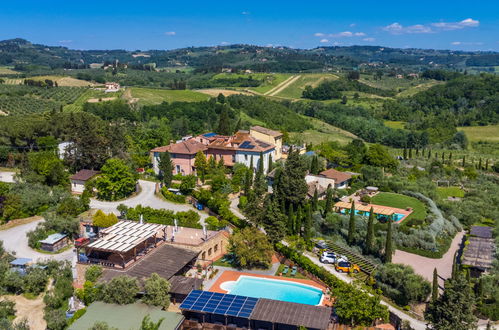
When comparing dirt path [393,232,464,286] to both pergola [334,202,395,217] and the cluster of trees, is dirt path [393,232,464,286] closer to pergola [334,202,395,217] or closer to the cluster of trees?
pergola [334,202,395,217]

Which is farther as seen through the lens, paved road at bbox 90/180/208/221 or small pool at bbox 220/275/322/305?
paved road at bbox 90/180/208/221

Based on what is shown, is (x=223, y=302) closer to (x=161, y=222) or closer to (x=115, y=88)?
(x=161, y=222)

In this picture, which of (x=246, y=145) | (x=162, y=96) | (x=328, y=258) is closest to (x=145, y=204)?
(x=246, y=145)

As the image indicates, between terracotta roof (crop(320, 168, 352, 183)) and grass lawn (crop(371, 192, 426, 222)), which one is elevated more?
terracotta roof (crop(320, 168, 352, 183))

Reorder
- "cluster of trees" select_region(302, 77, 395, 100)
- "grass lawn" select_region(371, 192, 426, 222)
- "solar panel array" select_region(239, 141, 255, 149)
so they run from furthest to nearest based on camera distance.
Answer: "cluster of trees" select_region(302, 77, 395, 100), "solar panel array" select_region(239, 141, 255, 149), "grass lawn" select_region(371, 192, 426, 222)

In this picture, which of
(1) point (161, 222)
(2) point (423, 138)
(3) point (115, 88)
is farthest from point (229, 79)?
(1) point (161, 222)

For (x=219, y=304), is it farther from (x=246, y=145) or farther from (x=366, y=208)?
(x=246, y=145)

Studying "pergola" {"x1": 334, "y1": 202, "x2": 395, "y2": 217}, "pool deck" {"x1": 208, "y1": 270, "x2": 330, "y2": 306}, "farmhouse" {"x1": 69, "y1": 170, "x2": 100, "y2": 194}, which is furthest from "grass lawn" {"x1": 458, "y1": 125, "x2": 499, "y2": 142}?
"farmhouse" {"x1": 69, "y1": 170, "x2": 100, "y2": 194}
